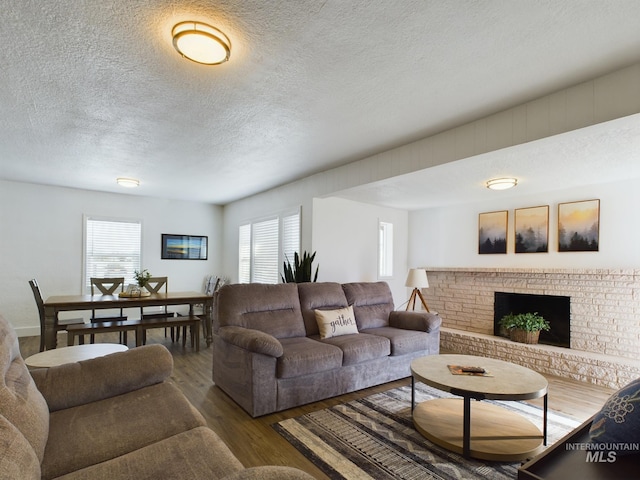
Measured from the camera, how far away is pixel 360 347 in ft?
10.3

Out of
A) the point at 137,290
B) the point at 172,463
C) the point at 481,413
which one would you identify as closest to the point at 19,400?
the point at 172,463

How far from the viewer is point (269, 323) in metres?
3.23

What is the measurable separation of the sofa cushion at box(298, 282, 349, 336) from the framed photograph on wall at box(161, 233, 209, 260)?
4296 mm

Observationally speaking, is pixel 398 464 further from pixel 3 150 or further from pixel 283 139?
pixel 3 150

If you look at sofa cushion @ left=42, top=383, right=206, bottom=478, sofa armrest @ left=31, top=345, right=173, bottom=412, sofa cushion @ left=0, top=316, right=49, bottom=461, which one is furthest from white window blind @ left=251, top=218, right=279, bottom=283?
sofa cushion @ left=0, top=316, right=49, bottom=461

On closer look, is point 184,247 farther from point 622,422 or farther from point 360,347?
point 622,422

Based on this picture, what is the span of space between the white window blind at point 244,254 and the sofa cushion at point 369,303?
3.13 meters

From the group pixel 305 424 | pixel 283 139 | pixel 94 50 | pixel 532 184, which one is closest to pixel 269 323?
pixel 305 424

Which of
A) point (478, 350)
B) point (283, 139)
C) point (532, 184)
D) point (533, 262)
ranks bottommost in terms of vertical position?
point (478, 350)

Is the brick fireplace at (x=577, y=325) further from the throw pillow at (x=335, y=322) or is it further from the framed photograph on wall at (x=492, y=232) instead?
the throw pillow at (x=335, y=322)

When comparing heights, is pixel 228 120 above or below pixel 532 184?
above

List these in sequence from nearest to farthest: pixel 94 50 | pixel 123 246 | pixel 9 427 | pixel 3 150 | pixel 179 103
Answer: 1. pixel 9 427
2. pixel 94 50
3. pixel 179 103
4. pixel 3 150
5. pixel 123 246

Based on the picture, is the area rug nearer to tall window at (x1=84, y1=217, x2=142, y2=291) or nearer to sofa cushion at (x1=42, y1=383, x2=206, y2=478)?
sofa cushion at (x1=42, y1=383, x2=206, y2=478)

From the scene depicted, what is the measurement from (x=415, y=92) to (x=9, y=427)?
2750 mm
